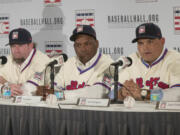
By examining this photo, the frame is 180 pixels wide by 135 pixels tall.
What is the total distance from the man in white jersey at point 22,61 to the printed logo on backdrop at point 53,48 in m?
0.19

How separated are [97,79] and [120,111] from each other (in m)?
1.23

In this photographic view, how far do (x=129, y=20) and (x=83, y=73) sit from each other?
858 mm

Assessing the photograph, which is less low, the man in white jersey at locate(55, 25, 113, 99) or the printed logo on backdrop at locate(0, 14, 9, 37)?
the printed logo on backdrop at locate(0, 14, 9, 37)

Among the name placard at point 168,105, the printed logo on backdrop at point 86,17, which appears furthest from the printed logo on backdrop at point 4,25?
the name placard at point 168,105

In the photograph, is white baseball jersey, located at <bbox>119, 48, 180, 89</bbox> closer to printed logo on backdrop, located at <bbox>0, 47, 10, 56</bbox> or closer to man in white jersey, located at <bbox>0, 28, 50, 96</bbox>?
man in white jersey, located at <bbox>0, 28, 50, 96</bbox>

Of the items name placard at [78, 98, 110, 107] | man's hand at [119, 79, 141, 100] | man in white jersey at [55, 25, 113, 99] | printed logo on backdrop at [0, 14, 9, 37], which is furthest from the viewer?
printed logo on backdrop at [0, 14, 9, 37]

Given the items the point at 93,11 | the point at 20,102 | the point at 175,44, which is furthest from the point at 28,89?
the point at 175,44

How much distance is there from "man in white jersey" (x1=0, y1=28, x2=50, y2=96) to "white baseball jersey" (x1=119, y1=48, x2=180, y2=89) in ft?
3.81

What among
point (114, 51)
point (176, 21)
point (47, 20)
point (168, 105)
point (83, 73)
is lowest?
point (168, 105)

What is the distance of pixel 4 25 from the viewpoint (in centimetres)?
512

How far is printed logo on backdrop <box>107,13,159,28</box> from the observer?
4.27 meters

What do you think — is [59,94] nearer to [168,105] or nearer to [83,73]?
[83,73]

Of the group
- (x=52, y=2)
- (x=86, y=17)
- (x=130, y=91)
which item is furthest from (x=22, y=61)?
(x=130, y=91)

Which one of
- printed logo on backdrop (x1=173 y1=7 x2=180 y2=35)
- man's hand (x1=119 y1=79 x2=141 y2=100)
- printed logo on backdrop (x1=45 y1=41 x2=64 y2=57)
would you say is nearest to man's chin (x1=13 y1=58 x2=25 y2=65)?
printed logo on backdrop (x1=45 y1=41 x2=64 y2=57)
